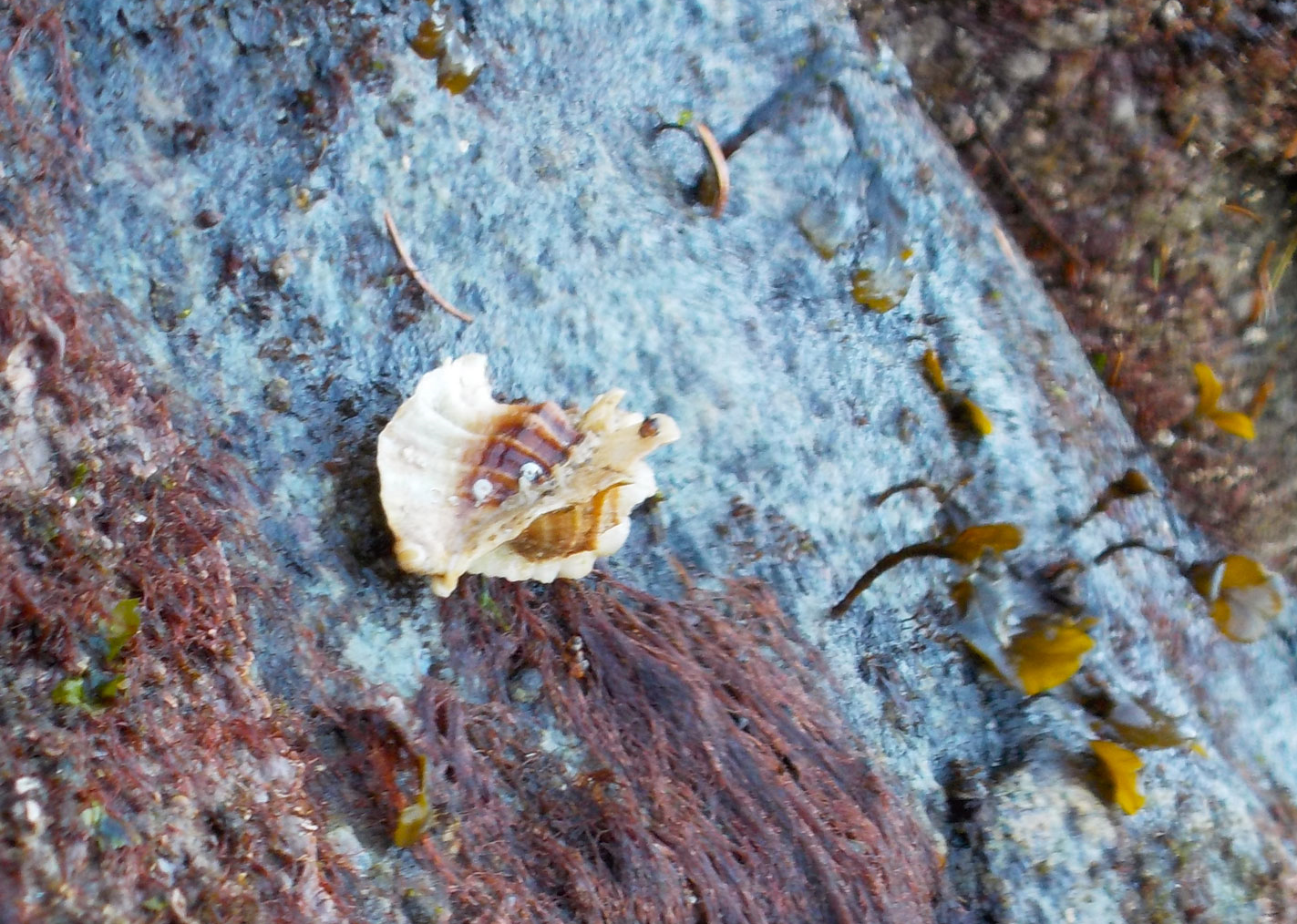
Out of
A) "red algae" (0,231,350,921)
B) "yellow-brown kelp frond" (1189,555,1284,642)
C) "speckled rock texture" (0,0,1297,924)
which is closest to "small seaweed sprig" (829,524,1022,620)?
"speckled rock texture" (0,0,1297,924)

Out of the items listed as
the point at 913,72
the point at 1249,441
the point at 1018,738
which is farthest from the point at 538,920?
the point at 1249,441

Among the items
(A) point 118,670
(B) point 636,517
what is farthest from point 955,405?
(A) point 118,670

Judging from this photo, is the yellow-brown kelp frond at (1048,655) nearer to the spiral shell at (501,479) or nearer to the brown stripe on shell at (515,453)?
the spiral shell at (501,479)

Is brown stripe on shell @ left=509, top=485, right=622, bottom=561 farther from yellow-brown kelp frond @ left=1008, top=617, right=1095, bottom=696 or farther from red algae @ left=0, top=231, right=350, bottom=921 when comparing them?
yellow-brown kelp frond @ left=1008, top=617, right=1095, bottom=696

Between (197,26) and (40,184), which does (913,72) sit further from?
(40,184)

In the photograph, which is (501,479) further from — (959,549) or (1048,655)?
(1048,655)

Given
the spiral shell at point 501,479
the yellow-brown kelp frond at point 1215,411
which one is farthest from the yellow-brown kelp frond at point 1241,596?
the spiral shell at point 501,479

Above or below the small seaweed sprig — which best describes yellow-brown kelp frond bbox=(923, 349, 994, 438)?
above
